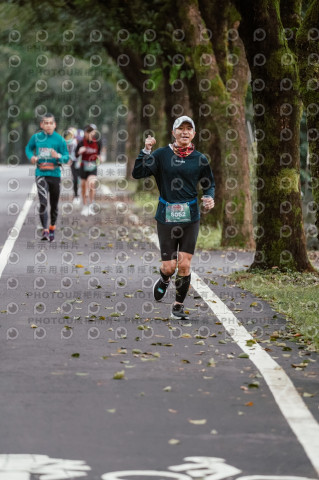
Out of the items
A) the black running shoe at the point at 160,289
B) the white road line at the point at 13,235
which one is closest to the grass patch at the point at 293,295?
the black running shoe at the point at 160,289

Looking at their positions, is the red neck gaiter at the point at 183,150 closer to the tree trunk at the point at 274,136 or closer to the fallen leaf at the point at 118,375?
the fallen leaf at the point at 118,375

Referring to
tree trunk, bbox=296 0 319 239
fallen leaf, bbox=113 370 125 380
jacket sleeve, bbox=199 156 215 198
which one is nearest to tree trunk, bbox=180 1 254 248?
tree trunk, bbox=296 0 319 239

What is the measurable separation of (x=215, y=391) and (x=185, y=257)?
4.17 metres

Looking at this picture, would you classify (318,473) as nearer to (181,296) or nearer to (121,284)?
(181,296)

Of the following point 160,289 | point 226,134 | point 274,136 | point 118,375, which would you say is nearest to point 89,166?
point 226,134

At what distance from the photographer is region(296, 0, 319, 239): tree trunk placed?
1344 cm

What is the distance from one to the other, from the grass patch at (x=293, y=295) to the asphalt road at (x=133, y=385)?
0.66 feet

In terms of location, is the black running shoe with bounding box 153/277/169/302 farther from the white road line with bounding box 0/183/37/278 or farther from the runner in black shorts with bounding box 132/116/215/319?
the white road line with bounding box 0/183/37/278

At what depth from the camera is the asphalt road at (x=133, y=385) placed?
672 cm

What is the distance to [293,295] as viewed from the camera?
47.8ft

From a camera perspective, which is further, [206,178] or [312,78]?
[312,78]

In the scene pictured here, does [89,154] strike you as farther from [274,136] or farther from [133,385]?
[133,385]

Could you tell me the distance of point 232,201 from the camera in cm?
2245

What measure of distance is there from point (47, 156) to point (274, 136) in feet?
18.1
